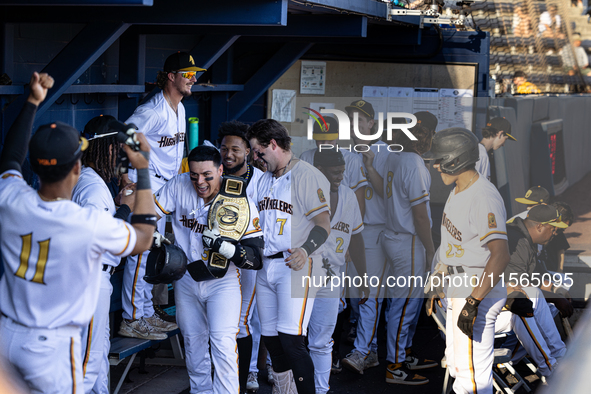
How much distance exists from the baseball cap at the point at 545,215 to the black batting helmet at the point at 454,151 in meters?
0.98

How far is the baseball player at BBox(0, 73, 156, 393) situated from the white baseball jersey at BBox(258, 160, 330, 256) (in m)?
1.42

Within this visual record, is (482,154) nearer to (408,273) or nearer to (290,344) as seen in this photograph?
(408,273)

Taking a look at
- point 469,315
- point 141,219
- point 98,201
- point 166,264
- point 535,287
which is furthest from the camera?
point 535,287

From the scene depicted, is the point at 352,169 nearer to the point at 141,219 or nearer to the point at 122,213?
the point at 122,213

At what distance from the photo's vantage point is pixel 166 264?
10.5ft

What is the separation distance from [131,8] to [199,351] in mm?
2035

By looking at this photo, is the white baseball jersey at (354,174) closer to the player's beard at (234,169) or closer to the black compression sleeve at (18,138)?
the player's beard at (234,169)

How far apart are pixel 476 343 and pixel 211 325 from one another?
147 centimetres

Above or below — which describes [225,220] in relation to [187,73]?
below

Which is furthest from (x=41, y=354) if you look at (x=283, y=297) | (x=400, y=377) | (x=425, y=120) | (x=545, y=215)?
(x=425, y=120)

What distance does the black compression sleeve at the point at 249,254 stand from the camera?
10.8 feet

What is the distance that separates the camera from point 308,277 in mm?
3568

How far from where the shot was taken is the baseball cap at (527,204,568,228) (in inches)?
167

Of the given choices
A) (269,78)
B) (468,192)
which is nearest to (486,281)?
(468,192)
